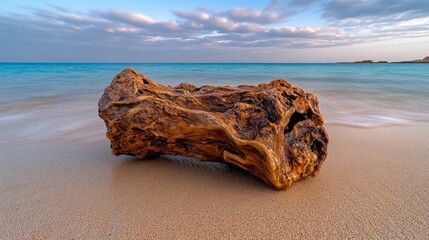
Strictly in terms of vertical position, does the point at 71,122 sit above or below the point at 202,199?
below

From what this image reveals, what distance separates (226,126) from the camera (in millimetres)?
2053

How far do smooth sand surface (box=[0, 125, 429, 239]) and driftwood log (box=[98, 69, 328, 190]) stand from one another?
0.21 meters

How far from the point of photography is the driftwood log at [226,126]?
200 cm

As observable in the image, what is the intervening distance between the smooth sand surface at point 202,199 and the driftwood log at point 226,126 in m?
0.21

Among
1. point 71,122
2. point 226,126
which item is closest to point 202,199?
point 226,126

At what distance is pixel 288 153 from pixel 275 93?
57 cm

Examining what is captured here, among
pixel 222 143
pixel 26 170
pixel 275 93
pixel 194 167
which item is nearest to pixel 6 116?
pixel 26 170

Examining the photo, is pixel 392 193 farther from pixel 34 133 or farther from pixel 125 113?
pixel 34 133

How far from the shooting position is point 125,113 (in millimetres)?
2412

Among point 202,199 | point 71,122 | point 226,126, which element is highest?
point 226,126

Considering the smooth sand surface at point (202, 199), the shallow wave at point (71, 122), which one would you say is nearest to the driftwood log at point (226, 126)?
the smooth sand surface at point (202, 199)

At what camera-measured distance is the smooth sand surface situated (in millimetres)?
1629

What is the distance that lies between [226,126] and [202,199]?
0.65 meters

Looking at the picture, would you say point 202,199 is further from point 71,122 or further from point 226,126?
point 71,122
